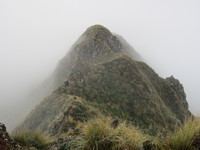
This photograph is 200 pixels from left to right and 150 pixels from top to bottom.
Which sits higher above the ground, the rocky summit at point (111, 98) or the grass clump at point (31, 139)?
the grass clump at point (31, 139)

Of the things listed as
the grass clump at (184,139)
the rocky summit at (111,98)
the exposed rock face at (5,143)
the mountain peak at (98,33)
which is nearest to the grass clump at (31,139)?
the exposed rock face at (5,143)

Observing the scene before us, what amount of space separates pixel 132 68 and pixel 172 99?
27.0 feet

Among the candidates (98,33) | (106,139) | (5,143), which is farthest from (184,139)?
(98,33)

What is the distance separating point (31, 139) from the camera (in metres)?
9.48

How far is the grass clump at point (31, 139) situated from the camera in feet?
30.2

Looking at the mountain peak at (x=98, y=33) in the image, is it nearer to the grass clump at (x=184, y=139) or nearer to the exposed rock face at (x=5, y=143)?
the exposed rock face at (x=5, y=143)

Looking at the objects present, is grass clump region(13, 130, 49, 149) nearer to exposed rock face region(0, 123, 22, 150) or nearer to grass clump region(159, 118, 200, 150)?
exposed rock face region(0, 123, 22, 150)

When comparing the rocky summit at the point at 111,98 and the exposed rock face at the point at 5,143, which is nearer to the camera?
the exposed rock face at the point at 5,143

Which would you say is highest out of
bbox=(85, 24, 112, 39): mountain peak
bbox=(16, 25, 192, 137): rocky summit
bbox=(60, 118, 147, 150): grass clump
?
bbox=(85, 24, 112, 39): mountain peak

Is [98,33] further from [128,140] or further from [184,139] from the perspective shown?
[184,139]

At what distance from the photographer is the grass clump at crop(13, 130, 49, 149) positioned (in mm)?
9211

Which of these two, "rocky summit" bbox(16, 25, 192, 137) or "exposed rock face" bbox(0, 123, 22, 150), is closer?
"exposed rock face" bbox(0, 123, 22, 150)

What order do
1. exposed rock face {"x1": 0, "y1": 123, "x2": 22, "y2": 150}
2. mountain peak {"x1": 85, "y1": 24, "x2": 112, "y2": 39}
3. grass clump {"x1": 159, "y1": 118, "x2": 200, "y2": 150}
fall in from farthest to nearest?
1. mountain peak {"x1": 85, "y1": 24, "x2": 112, "y2": 39}
2. exposed rock face {"x1": 0, "y1": 123, "x2": 22, "y2": 150}
3. grass clump {"x1": 159, "y1": 118, "x2": 200, "y2": 150}

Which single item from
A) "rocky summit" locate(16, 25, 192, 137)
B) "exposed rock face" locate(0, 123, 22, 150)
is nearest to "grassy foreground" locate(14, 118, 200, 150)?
"exposed rock face" locate(0, 123, 22, 150)
